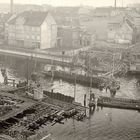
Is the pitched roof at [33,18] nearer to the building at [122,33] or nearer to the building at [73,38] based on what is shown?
the building at [73,38]

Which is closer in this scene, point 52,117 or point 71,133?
point 71,133

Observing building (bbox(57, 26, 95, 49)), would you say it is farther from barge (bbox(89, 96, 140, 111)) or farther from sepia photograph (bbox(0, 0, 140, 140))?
barge (bbox(89, 96, 140, 111))

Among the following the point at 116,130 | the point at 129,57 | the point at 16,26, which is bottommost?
the point at 116,130

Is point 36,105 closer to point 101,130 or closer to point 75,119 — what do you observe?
point 75,119

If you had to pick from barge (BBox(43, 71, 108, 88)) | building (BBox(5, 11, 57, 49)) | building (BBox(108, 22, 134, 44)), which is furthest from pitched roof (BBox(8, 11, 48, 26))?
barge (BBox(43, 71, 108, 88))

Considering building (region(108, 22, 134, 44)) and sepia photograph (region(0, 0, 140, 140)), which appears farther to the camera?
building (region(108, 22, 134, 44))

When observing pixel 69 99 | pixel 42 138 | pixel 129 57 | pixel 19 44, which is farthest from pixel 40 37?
pixel 42 138

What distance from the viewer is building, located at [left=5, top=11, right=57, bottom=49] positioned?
316ft

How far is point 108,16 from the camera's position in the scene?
432 feet

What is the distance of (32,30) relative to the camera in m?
97.1

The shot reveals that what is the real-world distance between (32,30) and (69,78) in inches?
1285

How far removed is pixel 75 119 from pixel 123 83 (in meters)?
24.6

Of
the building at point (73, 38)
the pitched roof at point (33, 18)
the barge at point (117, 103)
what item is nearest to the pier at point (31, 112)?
the barge at point (117, 103)

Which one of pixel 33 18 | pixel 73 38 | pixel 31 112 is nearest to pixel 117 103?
pixel 31 112
